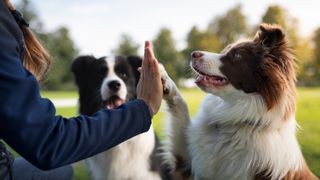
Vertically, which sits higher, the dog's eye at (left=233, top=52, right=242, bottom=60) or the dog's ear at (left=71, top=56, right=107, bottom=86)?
the dog's eye at (left=233, top=52, right=242, bottom=60)

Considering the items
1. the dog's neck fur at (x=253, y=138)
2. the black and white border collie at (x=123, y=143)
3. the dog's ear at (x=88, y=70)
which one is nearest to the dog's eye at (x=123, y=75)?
the black and white border collie at (x=123, y=143)

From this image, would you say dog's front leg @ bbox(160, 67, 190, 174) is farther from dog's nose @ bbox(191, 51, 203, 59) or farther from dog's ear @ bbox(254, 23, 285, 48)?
dog's ear @ bbox(254, 23, 285, 48)

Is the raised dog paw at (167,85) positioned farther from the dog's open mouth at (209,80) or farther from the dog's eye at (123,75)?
the dog's eye at (123,75)

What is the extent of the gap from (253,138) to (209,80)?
1.60ft

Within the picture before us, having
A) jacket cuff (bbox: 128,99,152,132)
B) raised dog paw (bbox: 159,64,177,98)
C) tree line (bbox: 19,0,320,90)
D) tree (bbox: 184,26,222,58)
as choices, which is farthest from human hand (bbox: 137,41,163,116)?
tree (bbox: 184,26,222,58)

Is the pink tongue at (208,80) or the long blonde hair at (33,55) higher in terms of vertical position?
the long blonde hair at (33,55)

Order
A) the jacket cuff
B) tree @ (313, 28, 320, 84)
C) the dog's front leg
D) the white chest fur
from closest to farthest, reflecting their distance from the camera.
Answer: the jacket cuff < the dog's front leg < the white chest fur < tree @ (313, 28, 320, 84)

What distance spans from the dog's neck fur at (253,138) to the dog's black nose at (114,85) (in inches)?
31.1

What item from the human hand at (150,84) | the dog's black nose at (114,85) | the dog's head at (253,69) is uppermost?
the human hand at (150,84)

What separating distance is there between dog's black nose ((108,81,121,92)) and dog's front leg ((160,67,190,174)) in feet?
1.81

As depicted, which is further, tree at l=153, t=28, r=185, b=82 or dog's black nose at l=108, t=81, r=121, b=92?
tree at l=153, t=28, r=185, b=82

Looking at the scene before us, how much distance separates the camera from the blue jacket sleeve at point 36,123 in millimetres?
1288

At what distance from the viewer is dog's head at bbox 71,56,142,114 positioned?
134 inches

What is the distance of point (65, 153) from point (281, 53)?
71.6 inches
